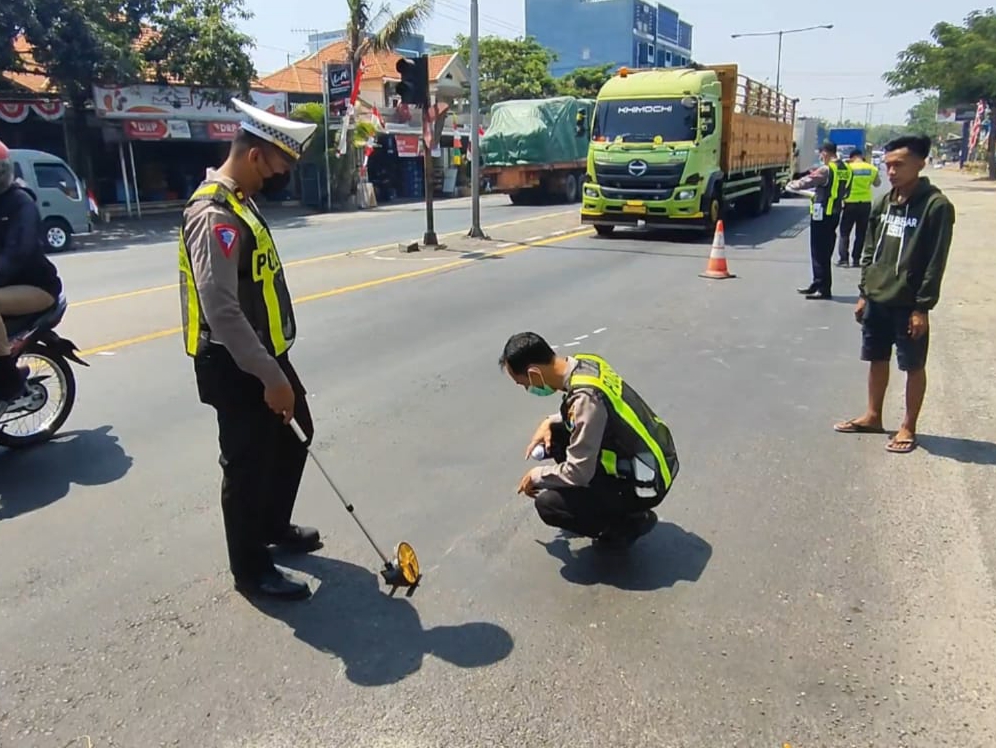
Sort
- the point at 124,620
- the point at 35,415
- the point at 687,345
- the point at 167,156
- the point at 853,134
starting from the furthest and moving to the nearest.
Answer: the point at 853,134 < the point at 167,156 < the point at 687,345 < the point at 35,415 < the point at 124,620

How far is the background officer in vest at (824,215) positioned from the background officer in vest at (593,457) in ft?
24.3

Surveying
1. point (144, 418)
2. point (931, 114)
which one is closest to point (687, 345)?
point (144, 418)

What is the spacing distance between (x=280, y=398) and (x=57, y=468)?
2.55 meters

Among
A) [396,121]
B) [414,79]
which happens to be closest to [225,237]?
[414,79]

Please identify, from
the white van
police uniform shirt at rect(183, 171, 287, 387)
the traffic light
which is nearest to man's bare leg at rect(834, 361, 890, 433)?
police uniform shirt at rect(183, 171, 287, 387)

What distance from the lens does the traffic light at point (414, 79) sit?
1372cm

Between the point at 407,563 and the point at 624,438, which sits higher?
the point at 624,438

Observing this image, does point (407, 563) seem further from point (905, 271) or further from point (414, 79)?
point (414, 79)

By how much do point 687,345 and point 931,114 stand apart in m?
148

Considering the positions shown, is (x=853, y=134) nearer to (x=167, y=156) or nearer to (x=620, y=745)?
(x=167, y=156)

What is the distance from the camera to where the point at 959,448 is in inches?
207

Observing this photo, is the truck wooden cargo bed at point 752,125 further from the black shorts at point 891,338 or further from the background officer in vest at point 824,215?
the black shorts at point 891,338

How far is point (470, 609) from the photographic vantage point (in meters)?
3.44

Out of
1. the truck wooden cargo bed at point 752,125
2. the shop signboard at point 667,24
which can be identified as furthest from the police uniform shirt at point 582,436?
the shop signboard at point 667,24
